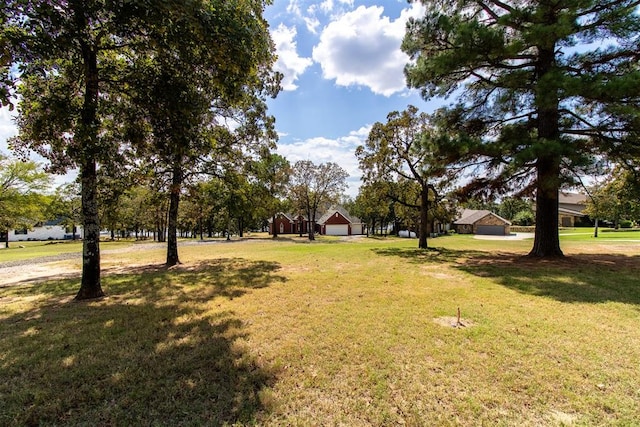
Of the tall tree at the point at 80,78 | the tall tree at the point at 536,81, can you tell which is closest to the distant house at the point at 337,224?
the tall tree at the point at 536,81

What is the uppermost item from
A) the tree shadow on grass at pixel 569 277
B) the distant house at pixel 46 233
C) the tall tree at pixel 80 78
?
the tall tree at pixel 80 78

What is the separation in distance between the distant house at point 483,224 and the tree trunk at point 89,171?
48.2m

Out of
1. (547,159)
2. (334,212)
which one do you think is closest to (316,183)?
(334,212)

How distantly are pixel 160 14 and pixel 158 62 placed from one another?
8.54 feet

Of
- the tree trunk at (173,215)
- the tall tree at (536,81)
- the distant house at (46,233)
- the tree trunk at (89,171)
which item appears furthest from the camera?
the distant house at (46,233)

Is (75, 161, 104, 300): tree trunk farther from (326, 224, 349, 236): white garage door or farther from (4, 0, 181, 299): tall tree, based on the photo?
(326, 224, 349, 236): white garage door

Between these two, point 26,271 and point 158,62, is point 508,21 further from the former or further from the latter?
point 26,271

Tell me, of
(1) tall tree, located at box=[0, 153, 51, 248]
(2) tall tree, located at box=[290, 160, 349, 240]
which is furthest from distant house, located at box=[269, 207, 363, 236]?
(1) tall tree, located at box=[0, 153, 51, 248]

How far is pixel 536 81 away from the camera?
33.0 ft

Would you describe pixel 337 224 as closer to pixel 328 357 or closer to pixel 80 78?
pixel 80 78

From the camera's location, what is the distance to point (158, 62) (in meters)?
6.91

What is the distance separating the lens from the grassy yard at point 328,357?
2.77 m

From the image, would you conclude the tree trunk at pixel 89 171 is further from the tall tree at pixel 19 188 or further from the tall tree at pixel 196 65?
the tall tree at pixel 19 188

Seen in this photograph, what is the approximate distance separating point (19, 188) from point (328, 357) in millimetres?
31289
